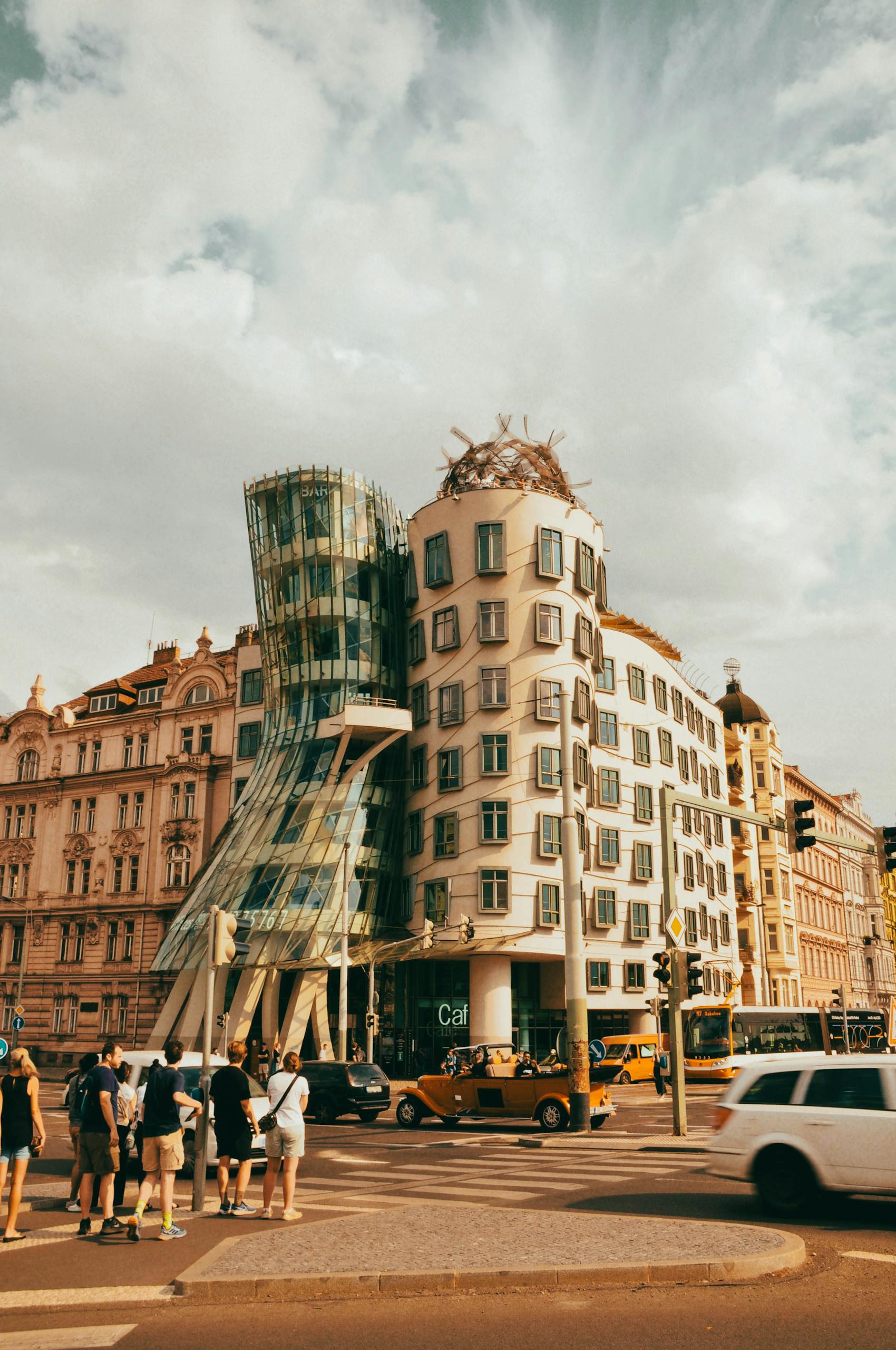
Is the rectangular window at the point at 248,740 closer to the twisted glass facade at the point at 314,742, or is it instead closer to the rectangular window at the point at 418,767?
the twisted glass facade at the point at 314,742

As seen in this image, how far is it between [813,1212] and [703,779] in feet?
183

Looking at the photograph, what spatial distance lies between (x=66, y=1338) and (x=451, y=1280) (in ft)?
9.02

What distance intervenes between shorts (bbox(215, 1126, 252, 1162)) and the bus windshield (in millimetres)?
36077

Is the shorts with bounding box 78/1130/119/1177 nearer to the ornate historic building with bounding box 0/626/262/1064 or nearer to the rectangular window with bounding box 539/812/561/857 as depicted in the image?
the rectangular window with bounding box 539/812/561/857

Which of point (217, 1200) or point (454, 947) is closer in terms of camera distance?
point (217, 1200)

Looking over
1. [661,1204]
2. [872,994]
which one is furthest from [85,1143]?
[872,994]

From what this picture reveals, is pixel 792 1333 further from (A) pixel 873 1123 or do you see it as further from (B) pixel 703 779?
(B) pixel 703 779

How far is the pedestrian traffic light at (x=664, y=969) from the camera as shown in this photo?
21641mm

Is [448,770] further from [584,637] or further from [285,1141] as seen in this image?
[285,1141]

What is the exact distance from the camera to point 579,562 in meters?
51.9

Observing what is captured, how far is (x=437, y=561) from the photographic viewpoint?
52.1 m

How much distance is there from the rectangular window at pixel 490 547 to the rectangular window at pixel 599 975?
17322mm

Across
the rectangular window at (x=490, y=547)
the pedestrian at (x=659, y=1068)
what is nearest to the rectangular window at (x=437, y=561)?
the rectangular window at (x=490, y=547)

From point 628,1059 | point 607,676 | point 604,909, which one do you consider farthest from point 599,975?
point 607,676
